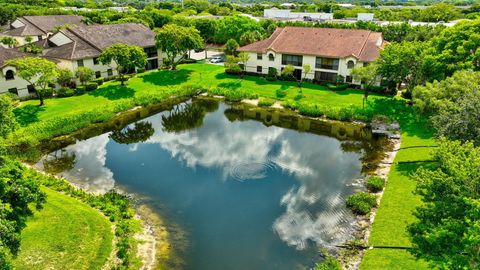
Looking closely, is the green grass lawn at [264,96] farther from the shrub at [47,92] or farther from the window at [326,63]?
the window at [326,63]

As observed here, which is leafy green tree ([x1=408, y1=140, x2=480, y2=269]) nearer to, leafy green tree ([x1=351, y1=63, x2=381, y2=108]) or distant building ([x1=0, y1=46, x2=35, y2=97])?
leafy green tree ([x1=351, y1=63, x2=381, y2=108])

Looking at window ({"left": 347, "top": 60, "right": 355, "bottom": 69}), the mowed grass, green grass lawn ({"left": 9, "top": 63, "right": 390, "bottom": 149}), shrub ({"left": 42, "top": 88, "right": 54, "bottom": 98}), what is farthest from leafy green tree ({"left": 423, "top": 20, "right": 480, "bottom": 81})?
shrub ({"left": 42, "top": 88, "right": 54, "bottom": 98})

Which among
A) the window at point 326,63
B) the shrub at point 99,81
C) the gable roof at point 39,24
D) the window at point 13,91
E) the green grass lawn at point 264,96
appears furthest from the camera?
the gable roof at point 39,24

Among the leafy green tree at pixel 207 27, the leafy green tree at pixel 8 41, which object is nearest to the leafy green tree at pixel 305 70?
the leafy green tree at pixel 207 27

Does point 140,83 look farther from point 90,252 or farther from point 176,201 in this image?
point 90,252

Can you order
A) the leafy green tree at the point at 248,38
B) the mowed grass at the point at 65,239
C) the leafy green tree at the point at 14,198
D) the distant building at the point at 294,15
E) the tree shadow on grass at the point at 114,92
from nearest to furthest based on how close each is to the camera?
the leafy green tree at the point at 14,198, the mowed grass at the point at 65,239, the tree shadow on grass at the point at 114,92, the leafy green tree at the point at 248,38, the distant building at the point at 294,15
